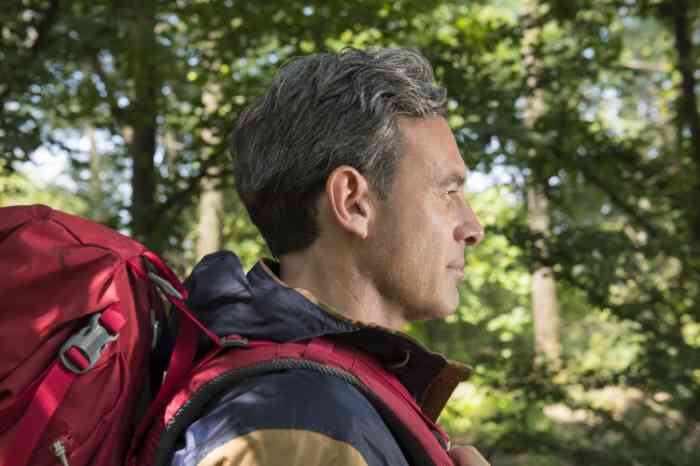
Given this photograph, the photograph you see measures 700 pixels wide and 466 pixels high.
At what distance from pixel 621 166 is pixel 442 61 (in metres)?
1.20

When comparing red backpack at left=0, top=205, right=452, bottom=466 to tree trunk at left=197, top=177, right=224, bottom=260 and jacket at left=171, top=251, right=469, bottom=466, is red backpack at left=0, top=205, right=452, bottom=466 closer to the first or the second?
jacket at left=171, top=251, right=469, bottom=466

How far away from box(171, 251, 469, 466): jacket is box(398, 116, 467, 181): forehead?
305 mm

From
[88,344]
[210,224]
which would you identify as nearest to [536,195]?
[210,224]

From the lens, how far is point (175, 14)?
18.7 feet

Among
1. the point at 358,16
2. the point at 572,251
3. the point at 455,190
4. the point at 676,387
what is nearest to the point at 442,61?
the point at 358,16

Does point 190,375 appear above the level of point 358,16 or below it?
above

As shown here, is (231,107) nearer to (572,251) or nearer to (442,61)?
(442,61)

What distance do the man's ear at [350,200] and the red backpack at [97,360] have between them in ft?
0.77

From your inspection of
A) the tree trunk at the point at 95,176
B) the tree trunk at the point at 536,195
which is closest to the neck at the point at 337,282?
the tree trunk at the point at 536,195

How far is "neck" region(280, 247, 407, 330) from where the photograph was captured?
1.56 m

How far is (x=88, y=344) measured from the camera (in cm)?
123

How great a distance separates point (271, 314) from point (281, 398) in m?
0.23

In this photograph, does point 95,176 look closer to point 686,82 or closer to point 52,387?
point 686,82

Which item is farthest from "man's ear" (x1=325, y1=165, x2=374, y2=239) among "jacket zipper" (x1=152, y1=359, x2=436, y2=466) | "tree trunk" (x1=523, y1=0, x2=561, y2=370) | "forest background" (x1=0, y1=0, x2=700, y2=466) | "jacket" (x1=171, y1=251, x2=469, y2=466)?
"tree trunk" (x1=523, y1=0, x2=561, y2=370)
